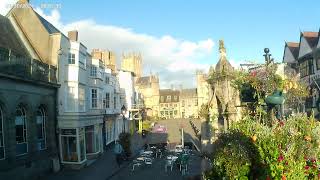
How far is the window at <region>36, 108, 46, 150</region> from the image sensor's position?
1028 inches

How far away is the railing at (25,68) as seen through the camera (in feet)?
72.1

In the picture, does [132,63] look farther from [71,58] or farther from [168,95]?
[71,58]

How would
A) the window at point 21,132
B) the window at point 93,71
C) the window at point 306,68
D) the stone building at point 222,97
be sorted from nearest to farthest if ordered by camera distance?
1. the stone building at point 222,97
2. the window at point 21,132
3. the window at point 93,71
4. the window at point 306,68

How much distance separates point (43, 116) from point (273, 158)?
22.0 meters

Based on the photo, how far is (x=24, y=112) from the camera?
24.2 metres

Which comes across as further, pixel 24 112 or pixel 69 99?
pixel 69 99

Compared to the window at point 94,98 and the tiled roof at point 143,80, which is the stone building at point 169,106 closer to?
the tiled roof at point 143,80

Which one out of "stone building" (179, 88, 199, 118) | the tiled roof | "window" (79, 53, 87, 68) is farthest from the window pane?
A: the tiled roof

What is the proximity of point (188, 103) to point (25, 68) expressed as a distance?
343 ft

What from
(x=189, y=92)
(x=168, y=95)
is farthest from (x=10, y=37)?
(x=168, y=95)

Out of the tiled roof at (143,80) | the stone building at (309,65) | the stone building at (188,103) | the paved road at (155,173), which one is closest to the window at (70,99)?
the paved road at (155,173)

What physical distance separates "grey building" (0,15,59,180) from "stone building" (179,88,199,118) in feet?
324

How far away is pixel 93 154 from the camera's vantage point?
33750mm

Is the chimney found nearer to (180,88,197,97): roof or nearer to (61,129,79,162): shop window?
(61,129,79,162): shop window
